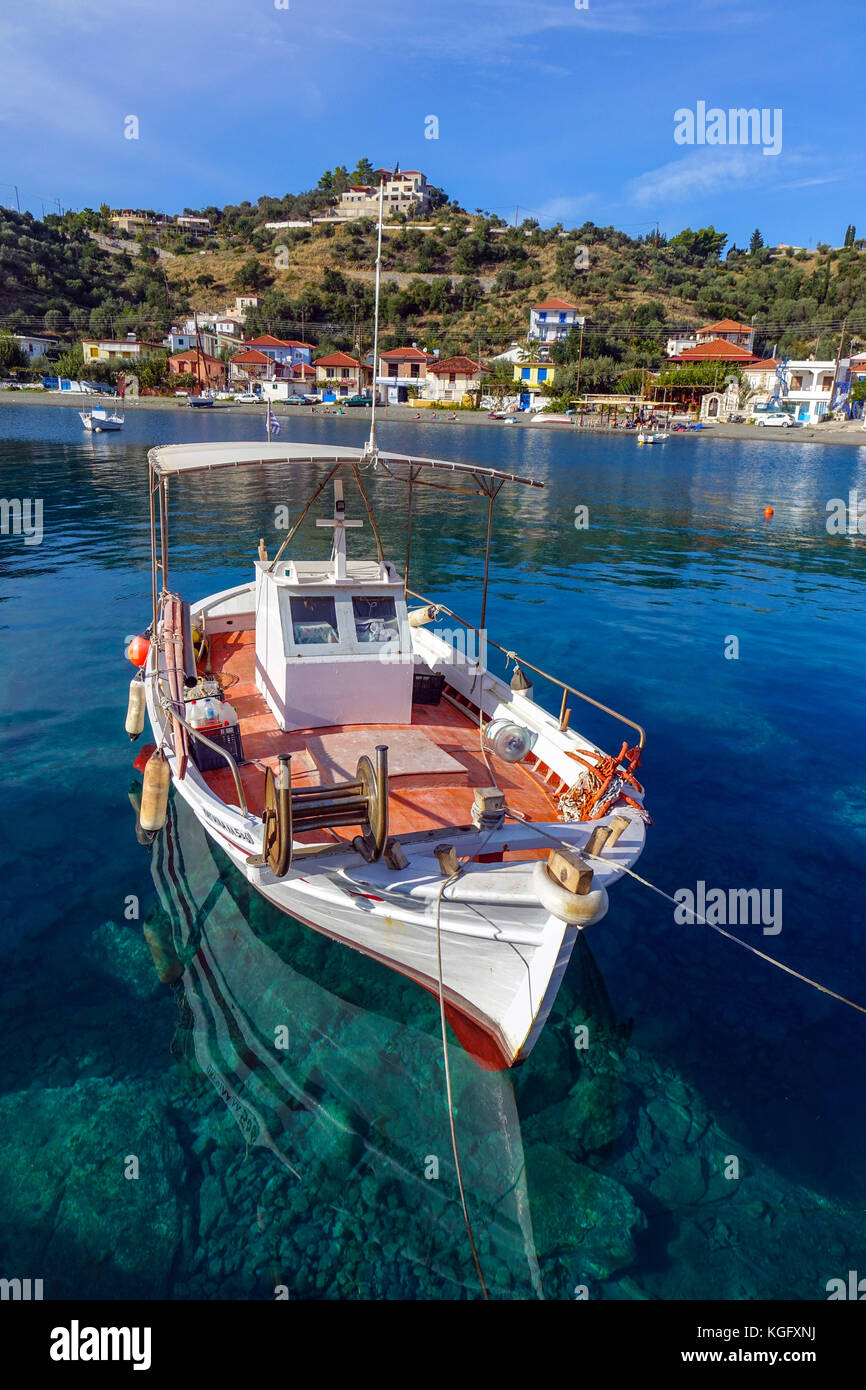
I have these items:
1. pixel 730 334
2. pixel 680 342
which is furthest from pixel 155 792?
pixel 730 334

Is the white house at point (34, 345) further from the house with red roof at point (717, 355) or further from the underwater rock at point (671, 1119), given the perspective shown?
the underwater rock at point (671, 1119)

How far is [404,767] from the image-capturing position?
30.4ft

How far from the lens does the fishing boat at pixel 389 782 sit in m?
6.91

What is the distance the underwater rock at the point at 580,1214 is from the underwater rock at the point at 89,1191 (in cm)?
319

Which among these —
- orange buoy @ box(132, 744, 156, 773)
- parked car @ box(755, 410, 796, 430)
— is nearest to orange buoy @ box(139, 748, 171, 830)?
orange buoy @ box(132, 744, 156, 773)

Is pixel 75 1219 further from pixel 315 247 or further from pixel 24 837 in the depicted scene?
pixel 315 247

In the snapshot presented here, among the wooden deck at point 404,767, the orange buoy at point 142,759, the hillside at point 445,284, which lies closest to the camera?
the wooden deck at point 404,767

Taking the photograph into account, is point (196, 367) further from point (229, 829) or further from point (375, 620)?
point (229, 829)

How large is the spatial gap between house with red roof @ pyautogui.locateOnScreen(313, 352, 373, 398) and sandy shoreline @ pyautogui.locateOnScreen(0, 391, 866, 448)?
17.2 metres

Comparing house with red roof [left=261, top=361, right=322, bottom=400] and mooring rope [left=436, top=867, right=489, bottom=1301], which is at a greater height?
house with red roof [left=261, top=361, right=322, bottom=400]

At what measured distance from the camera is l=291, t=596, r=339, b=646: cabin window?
10.1 meters

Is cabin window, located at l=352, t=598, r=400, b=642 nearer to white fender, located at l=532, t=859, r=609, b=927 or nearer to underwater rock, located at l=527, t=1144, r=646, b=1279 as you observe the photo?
white fender, located at l=532, t=859, r=609, b=927


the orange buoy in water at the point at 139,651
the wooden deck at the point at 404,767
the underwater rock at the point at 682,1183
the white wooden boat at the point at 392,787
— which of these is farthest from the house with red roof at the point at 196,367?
the underwater rock at the point at 682,1183

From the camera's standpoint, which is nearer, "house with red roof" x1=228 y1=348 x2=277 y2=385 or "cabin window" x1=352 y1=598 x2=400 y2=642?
"cabin window" x1=352 y1=598 x2=400 y2=642
